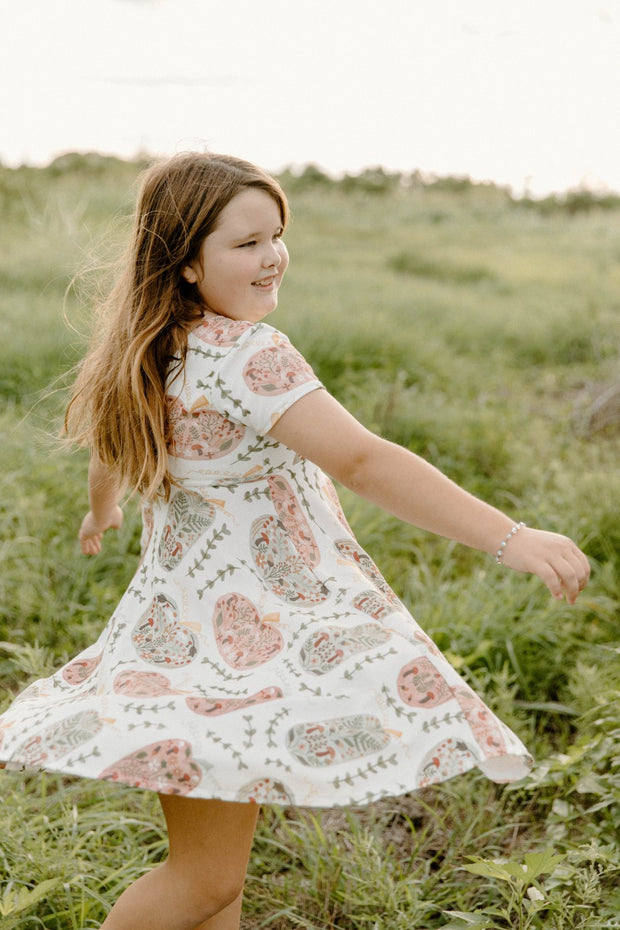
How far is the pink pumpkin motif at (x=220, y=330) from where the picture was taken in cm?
155

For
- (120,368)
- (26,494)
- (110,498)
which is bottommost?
(26,494)

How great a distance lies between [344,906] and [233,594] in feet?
2.83

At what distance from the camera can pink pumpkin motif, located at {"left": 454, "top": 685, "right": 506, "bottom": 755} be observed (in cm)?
132

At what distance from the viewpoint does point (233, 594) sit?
1.53 m

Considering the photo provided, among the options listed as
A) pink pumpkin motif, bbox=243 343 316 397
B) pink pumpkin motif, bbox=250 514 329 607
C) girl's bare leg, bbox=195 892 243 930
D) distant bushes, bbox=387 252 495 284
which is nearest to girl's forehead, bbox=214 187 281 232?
pink pumpkin motif, bbox=243 343 316 397

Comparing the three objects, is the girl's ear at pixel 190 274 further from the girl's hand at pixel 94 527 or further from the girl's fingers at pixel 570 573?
the girl's fingers at pixel 570 573

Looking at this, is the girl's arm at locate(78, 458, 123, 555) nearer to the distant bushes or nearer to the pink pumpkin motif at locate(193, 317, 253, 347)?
the pink pumpkin motif at locate(193, 317, 253, 347)

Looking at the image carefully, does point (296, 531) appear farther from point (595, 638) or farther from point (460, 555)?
point (460, 555)

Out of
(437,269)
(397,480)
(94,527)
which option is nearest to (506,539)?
(397,480)

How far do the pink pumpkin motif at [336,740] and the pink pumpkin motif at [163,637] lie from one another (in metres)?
0.25

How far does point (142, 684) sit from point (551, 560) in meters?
0.67

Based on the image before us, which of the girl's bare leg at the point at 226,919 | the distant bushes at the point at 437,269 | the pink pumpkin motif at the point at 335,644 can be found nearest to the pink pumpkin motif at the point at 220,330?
the pink pumpkin motif at the point at 335,644

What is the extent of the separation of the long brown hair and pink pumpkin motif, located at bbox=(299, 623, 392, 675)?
41cm

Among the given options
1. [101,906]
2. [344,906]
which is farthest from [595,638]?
[101,906]
